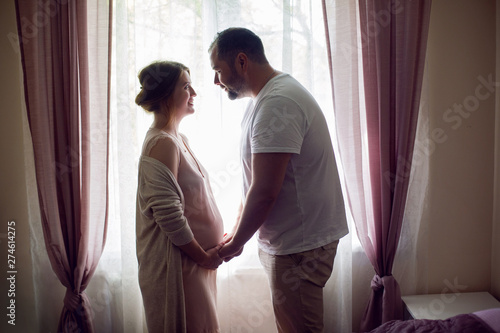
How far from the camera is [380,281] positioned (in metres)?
2.00

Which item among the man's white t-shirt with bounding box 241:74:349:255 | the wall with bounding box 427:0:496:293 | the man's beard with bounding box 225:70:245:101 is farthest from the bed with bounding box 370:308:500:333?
the man's beard with bounding box 225:70:245:101

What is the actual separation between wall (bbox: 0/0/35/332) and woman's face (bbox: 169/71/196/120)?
1.00 meters

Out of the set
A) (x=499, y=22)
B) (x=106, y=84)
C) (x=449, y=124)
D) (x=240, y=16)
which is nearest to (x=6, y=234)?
(x=106, y=84)

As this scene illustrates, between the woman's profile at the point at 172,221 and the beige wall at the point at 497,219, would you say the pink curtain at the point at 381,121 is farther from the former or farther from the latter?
the woman's profile at the point at 172,221

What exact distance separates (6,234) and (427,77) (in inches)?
93.0

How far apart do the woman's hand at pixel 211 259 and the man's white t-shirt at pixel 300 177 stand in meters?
0.23

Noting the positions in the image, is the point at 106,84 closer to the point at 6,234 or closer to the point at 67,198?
the point at 67,198

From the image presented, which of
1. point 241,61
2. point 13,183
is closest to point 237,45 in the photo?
point 241,61

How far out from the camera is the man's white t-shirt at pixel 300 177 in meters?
1.48

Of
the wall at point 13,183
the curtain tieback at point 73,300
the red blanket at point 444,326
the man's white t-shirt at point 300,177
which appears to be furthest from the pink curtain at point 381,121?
the wall at point 13,183

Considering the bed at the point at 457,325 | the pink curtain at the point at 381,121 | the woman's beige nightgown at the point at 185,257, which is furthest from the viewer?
the pink curtain at the point at 381,121

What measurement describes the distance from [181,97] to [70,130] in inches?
26.3

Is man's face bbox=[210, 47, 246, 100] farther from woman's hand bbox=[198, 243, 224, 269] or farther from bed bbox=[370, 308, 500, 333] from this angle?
bed bbox=[370, 308, 500, 333]

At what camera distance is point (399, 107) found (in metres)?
1.94
